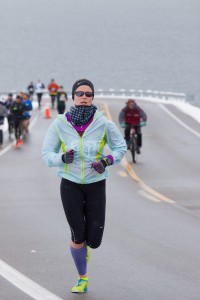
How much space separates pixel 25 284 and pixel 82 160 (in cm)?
140

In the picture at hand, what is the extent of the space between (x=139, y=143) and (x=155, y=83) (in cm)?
17035

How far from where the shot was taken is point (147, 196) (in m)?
15.2

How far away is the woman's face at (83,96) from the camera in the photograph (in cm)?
702

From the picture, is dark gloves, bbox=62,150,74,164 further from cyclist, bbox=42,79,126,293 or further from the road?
the road

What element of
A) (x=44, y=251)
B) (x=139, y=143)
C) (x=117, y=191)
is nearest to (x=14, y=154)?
(x=139, y=143)

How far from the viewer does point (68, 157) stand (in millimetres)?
6906

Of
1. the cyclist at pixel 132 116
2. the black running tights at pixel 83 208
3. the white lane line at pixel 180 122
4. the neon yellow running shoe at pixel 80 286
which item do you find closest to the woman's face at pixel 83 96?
the black running tights at pixel 83 208

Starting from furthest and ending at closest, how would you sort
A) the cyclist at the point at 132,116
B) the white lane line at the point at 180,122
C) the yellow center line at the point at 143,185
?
the white lane line at the point at 180,122
the cyclist at the point at 132,116
the yellow center line at the point at 143,185

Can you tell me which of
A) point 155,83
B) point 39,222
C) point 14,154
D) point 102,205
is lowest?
point 155,83

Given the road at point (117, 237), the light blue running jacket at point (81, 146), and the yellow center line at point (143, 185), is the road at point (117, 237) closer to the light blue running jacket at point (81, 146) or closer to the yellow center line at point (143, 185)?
the yellow center line at point (143, 185)

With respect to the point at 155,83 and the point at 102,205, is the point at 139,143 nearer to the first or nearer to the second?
the point at 102,205

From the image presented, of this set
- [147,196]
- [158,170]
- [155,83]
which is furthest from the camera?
[155,83]

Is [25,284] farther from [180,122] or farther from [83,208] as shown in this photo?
[180,122]

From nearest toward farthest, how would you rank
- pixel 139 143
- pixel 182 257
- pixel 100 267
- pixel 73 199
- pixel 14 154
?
1. pixel 73 199
2. pixel 100 267
3. pixel 182 257
4. pixel 139 143
5. pixel 14 154
